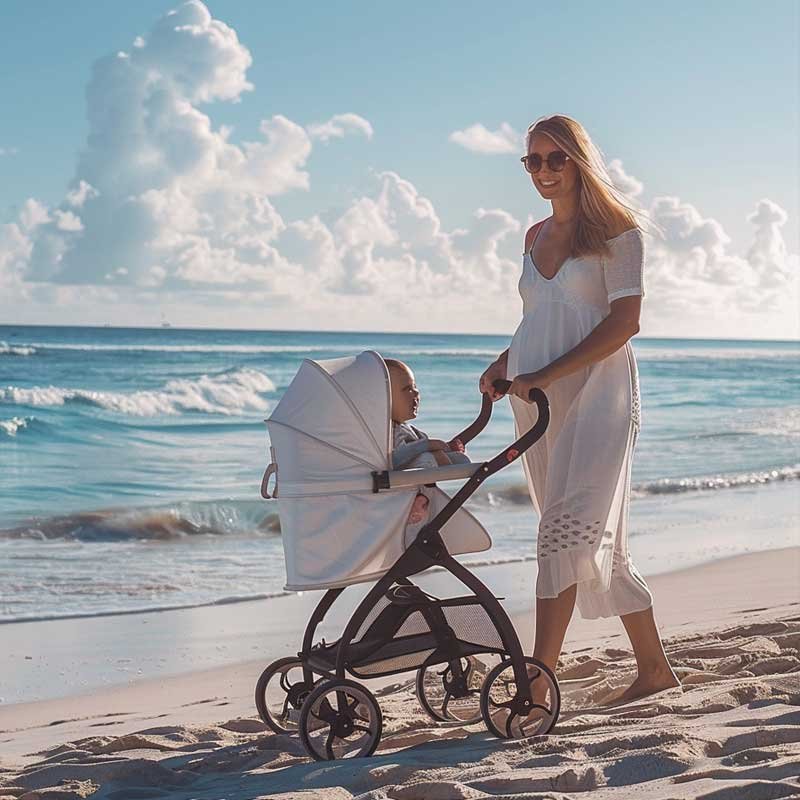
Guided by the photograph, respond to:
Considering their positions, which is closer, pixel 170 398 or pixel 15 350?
pixel 170 398

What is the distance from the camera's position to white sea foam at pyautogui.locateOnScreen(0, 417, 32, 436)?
17531mm

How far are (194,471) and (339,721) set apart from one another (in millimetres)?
11036

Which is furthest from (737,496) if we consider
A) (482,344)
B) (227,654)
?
(482,344)

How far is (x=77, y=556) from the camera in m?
8.29

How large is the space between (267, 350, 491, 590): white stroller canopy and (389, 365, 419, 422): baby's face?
0.14m

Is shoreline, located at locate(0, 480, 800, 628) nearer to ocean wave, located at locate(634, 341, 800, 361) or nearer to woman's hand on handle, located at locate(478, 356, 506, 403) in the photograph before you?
woman's hand on handle, located at locate(478, 356, 506, 403)

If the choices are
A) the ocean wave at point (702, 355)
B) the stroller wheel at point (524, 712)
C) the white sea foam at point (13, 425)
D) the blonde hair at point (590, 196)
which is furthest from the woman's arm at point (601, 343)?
the ocean wave at point (702, 355)

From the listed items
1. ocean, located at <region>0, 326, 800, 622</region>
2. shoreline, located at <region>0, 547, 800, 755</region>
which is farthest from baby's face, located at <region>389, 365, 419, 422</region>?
ocean, located at <region>0, 326, 800, 622</region>

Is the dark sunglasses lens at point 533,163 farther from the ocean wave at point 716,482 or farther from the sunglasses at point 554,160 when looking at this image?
the ocean wave at point 716,482

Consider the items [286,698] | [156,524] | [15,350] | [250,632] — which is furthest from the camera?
[15,350]

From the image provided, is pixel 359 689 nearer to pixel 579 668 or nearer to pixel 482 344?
pixel 579 668

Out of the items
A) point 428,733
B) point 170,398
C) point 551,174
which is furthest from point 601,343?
point 170,398

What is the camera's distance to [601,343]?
3512mm

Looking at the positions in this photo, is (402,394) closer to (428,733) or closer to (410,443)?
(410,443)
